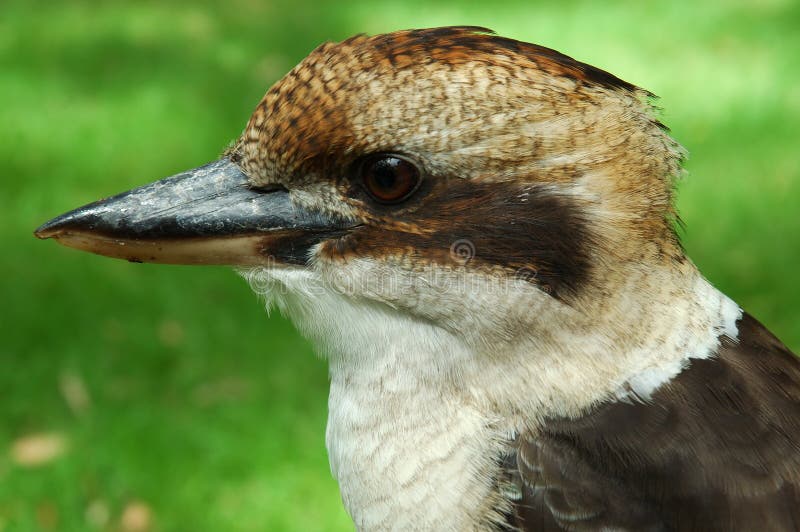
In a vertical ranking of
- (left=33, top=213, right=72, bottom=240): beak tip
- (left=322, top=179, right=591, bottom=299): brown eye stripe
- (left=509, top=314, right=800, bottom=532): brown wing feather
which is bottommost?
(left=509, top=314, right=800, bottom=532): brown wing feather

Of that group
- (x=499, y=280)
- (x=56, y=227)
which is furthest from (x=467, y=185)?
(x=56, y=227)

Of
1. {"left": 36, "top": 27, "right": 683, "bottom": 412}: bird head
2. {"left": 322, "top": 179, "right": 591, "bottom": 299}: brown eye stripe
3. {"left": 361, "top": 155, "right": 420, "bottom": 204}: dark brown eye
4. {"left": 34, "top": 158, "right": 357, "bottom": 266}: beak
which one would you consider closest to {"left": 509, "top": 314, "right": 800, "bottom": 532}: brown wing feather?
{"left": 36, "top": 27, "right": 683, "bottom": 412}: bird head

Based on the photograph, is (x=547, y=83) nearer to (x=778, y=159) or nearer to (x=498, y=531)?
(x=498, y=531)

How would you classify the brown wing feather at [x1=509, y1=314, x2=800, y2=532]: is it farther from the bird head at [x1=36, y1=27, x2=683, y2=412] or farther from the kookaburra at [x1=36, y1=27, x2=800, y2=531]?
the bird head at [x1=36, y1=27, x2=683, y2=412]

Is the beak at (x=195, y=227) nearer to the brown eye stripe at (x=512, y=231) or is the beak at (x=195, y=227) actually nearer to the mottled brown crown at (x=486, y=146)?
the mottled brown crown at (x=486, y=146)

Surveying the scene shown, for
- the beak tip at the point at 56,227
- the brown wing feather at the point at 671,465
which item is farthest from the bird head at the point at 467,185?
the beak tip at the point at 56,227

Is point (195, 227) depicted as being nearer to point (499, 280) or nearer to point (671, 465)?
point (499, 280)

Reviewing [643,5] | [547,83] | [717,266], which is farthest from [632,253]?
[643,5]
